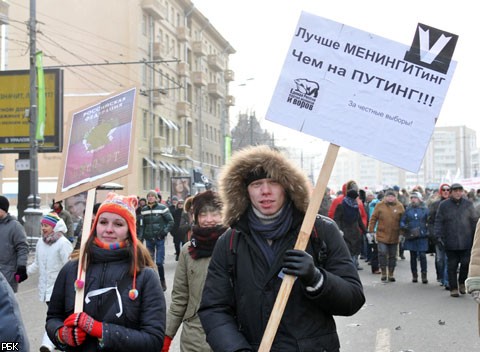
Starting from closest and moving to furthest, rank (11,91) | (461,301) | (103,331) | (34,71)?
(103,331), (461,301), (34,71), (11,91)

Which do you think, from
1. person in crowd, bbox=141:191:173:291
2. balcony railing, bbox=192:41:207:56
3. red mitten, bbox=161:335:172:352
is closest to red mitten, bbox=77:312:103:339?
red mitten, bbox=161:335:172:352

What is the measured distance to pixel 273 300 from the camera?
2939 millimetres

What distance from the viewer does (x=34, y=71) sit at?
19938 millimetres

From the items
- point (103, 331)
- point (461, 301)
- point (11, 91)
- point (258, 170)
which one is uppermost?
point (11, 91)

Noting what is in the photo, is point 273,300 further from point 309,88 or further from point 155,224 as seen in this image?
point 155,224

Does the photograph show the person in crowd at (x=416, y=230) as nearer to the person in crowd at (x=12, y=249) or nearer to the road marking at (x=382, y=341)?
the road marking at (x=382, y=341)

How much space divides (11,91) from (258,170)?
2152cm

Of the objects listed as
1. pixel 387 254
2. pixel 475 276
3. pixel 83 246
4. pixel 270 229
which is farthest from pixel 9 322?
pixel 387 254

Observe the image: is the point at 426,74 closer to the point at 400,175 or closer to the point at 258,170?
the point at 258,170

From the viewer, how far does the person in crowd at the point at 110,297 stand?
346 centimetres

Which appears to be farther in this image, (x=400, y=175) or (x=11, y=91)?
(x=400, y=175)

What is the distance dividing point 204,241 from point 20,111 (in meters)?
19.9

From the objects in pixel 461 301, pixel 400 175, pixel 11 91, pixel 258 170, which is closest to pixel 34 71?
pixel 11 91

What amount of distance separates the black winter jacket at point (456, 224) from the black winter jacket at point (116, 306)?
7.71 metres
